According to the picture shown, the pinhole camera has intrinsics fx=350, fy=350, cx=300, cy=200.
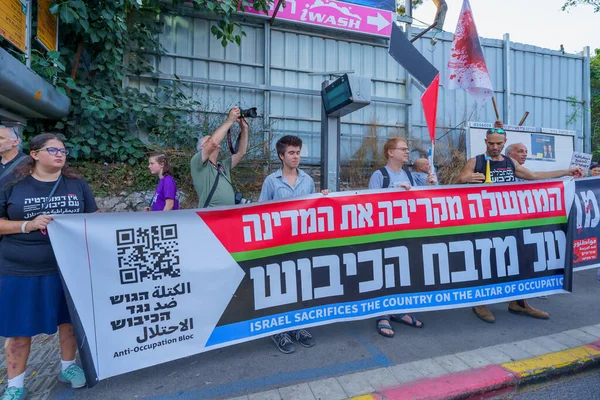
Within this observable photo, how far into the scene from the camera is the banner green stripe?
2820mm

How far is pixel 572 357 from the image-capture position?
282cm

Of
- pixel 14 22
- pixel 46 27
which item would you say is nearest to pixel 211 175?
pixel 14 22

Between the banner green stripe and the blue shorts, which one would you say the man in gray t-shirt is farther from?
the blue shorts

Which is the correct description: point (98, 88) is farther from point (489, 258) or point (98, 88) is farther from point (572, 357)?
point (572, 357)

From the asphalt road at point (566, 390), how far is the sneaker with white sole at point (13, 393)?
3276 mm

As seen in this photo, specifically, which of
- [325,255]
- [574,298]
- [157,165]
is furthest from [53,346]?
[574,298]

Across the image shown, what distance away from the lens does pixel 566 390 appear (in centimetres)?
256

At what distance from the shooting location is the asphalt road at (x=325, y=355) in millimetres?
2492

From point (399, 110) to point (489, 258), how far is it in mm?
6132

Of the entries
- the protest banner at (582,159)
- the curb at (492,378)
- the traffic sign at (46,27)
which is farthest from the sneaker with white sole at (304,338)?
the traffic sign at (46,27)

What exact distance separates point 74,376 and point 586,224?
4941 mm

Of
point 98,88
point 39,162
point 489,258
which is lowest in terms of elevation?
point 489,258

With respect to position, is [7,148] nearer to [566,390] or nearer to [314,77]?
[566,390]

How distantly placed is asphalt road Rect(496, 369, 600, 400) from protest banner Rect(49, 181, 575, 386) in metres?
0.81
